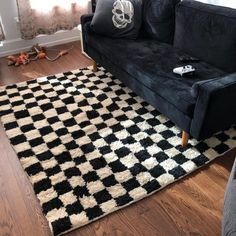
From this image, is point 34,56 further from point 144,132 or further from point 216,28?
point 216,28

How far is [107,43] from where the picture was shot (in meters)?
2.56

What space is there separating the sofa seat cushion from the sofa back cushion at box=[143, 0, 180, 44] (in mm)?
84

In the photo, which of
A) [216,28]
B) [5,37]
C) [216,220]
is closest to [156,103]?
[216,28]

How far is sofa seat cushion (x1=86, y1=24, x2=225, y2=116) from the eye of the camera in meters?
1.86

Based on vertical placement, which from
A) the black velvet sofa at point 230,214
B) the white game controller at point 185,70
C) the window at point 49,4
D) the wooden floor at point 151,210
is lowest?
the wooden floor at point 151,210

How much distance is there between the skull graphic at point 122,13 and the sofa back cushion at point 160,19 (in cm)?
15

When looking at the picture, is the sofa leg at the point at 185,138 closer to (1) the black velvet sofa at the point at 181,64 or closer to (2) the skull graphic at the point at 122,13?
(1) the black velvet sofa at the point at 181,64

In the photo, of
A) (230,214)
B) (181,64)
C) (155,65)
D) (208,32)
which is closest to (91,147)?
(155,65)

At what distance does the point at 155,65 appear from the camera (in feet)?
7.13

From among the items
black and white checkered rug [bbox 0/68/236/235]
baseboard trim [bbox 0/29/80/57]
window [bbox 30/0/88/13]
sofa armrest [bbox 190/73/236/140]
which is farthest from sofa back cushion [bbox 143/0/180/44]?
baseboard trim [bbox 0/29/80/57]

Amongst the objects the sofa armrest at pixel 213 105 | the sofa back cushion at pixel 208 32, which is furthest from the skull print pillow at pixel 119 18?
the sofa armrest at pixel 213 105

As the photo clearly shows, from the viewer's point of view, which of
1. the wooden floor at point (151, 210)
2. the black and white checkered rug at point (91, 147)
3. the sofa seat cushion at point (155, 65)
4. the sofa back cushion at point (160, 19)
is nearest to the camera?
the wooden floor at point (151, 210)

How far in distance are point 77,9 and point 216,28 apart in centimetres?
205

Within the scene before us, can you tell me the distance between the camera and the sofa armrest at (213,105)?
162 cm
